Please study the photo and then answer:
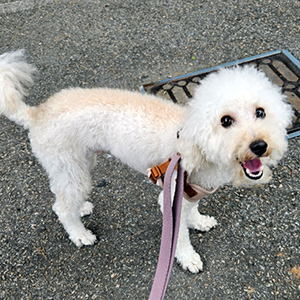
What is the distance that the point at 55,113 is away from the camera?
198 cm

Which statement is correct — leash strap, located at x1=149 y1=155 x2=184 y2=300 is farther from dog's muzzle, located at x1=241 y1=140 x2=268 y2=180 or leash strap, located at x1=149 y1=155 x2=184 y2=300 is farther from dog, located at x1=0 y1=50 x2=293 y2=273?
dog's muzzle, located at x1=241 y1=140 x2=268 y2=180

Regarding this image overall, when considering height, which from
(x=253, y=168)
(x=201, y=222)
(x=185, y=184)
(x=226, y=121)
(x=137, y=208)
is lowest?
(x=137, y=208)

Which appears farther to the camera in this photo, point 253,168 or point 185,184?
point 185,184

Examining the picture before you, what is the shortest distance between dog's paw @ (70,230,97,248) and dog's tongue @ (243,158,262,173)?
1.54 metres

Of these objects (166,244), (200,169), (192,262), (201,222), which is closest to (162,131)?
(200,169)

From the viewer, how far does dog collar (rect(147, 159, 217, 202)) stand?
172 cm

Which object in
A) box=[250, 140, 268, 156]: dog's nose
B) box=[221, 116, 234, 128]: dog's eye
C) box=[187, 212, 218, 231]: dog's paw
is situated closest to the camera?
→ box=[250, 140, 268, 156]: dog's nose

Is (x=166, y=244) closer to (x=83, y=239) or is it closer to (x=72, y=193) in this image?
(x=72, y=193)

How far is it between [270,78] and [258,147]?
7.43 ft

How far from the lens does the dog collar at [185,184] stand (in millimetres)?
1723

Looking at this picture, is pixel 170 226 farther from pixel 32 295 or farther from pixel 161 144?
pixel 32 295

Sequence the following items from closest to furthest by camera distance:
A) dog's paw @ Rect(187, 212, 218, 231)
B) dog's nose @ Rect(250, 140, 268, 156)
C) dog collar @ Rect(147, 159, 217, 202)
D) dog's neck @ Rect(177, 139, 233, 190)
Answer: dog's nose @ Rect(250, 140, 268, 156), dog's neck @ Rect(177, 139, 233, 190), dog collar @ Rect(147, 159, 217, 202), dog's paw @ Rect(187, 212, 218, 231)

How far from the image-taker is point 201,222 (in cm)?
248

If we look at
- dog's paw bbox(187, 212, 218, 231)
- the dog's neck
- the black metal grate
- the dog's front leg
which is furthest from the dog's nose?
the black metal grate
